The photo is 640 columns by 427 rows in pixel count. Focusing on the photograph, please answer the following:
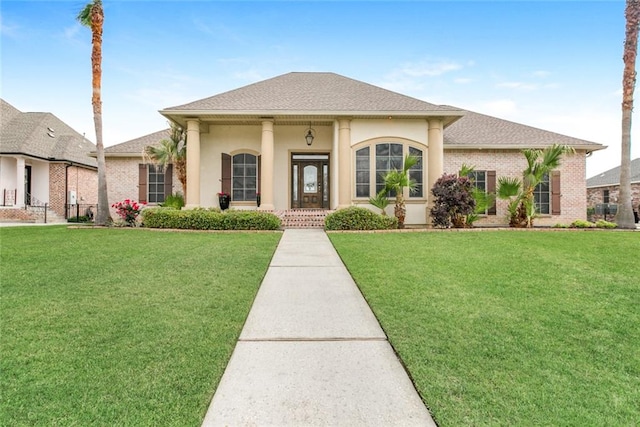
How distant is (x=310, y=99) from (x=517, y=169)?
9.33 m

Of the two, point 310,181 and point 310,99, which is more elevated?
point 310,99

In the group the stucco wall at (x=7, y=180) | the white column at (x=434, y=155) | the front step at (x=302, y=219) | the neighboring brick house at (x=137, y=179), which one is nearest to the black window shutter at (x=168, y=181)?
the neighboring brick house at (x=137, y=179)

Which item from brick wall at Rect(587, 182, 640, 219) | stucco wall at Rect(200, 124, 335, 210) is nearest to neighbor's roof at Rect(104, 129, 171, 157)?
→ stucco wall at Rect(200, 124, 335, 210)

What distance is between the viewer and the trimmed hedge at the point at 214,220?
10742 millimetres

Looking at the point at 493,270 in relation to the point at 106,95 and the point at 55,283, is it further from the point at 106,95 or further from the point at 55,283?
the point at 106,95

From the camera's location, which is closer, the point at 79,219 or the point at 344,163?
the point at 344,163

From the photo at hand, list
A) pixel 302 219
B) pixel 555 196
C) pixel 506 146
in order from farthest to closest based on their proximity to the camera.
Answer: pixel 555 196, pixel 506 146, pixel 302 219

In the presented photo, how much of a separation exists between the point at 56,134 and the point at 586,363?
85.4ft

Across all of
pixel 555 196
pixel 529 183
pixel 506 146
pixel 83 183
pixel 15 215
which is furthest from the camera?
pixel 83 183

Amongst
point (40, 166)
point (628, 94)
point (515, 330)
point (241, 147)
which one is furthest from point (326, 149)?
point (40, 166)

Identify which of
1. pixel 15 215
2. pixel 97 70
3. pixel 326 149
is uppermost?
pixel 97 70

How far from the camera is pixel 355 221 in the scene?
1063 centimetres

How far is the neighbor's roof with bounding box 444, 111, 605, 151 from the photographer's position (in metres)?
14.3

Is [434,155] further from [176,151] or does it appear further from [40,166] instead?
[40,166]
